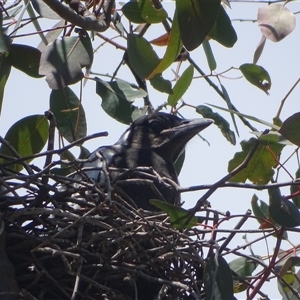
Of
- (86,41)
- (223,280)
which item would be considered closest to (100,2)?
(86,41)

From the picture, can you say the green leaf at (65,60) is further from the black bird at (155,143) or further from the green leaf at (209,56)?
the black bird at (155,143)

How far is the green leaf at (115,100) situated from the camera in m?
2.90

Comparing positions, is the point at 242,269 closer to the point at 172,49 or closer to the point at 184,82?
the point at 184,82

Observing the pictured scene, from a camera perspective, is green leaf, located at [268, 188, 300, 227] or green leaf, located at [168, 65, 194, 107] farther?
green leaf, located at [168, 65, 194, 107]

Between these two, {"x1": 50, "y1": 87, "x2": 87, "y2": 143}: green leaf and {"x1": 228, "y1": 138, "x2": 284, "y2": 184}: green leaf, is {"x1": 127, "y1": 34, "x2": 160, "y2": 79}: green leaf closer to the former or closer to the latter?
{"x1": 50, "y1": 87, "x2": 87, "y2": 143}: green leaf

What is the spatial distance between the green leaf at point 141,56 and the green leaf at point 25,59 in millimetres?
353

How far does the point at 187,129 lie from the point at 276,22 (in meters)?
1.39

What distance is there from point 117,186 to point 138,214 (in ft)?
0.45

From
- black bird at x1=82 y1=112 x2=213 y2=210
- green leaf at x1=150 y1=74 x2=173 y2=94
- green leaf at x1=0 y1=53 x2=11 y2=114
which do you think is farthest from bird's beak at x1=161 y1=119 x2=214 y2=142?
green leaf at x1=0 y1=53 x2=11 y2=114

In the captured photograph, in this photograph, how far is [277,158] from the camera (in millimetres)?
2486

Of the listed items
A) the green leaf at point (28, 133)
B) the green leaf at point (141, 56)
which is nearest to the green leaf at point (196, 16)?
the green leaf at point (141, 56)

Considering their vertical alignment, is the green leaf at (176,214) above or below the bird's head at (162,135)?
below

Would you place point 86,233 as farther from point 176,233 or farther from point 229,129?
point 229,129

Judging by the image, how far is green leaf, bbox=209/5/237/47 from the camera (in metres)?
2.49
